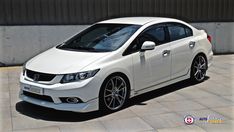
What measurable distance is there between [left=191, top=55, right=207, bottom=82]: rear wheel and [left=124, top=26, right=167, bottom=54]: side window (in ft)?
3.78

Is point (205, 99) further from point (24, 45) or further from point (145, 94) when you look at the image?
point (24, 45)

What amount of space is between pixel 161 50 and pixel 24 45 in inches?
199

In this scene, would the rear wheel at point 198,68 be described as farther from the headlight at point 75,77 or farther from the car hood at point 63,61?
the headlight at point 75,77

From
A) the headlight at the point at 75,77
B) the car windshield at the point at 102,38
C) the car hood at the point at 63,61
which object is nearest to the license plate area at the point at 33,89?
the car hood at the point at 63,61

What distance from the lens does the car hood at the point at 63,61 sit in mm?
5211

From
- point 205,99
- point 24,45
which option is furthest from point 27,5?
point 205,99

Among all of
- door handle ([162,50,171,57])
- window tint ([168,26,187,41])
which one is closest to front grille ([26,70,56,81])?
door handle ([162,50,171,57])

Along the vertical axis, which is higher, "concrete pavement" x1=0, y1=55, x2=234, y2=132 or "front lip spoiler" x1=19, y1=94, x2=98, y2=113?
"front lip spoiler" x1=19, y1=94, x2=98, y2=113

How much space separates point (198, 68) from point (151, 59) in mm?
1780

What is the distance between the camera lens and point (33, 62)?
575cm

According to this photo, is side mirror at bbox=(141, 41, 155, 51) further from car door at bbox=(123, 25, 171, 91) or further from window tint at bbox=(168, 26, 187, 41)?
window tint at bbox=(168, 26, 187, 41)

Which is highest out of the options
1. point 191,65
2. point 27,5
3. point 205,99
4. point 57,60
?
point 27,5

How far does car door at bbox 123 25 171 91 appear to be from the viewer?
230 inches

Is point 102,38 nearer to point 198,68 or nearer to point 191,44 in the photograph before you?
point 191,44
